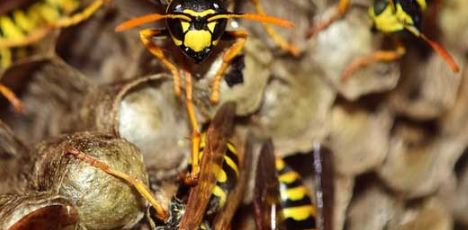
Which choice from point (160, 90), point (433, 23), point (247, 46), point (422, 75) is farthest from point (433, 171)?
point (160, 90)

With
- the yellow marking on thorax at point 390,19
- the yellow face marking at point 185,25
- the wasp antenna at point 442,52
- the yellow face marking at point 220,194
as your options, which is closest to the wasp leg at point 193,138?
the yellow face marking at point 220,194

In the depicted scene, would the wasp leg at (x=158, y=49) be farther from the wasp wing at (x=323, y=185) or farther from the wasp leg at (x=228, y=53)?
the wasp wing at (x=323, y=185)

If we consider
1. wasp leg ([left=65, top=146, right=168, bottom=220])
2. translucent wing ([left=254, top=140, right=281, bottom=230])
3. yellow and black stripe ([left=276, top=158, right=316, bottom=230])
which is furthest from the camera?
yellow and black stripe ([left=276, top=158, right=316, bottom=230])

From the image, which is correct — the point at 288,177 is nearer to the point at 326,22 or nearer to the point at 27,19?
the point at 326,22

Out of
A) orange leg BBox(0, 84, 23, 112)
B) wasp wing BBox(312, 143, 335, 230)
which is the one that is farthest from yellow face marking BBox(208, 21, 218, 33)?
orange leg BBox(0, 84, 23, 112)

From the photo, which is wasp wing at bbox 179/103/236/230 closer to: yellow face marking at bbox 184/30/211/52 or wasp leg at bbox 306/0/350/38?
yellow face marking at bbox 184/30/211/52

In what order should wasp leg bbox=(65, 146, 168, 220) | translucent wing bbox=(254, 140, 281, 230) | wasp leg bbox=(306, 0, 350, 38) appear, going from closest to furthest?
wasp leg bbox=(65, 146, 168, 220)
translucent wing bbox=(254, 140, 281, 230)
wasp leg bbox=(306, 0, 350, 38)

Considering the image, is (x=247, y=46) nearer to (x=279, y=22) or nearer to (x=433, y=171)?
(x=279, y=22)

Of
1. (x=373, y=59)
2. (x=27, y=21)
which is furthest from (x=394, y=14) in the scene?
(x=27, y=21)

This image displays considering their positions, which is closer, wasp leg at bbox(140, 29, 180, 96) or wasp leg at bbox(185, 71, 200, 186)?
wasp leg at bbox(185, 71, 200, 186)
